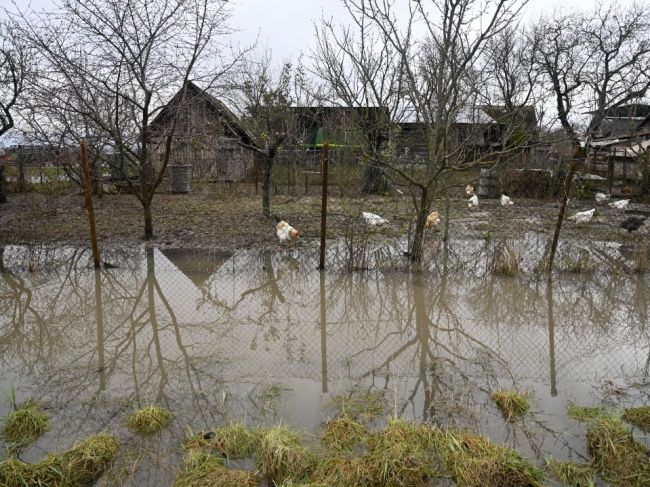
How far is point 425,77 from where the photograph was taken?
7902mm

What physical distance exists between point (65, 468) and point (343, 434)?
67.8 inches

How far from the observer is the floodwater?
3.69 metres

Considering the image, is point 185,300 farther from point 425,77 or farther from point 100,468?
point 425,77

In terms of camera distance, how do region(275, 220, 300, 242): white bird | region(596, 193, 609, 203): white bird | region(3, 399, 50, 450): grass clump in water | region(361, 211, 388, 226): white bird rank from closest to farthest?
region(3, 399, 50, 450): grass clump in water
region(275, 220, 300, 242): white bird
region(361, 211, 388, 226): white bird
region(596, 193, 609, 203): white bird

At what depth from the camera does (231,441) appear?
3.26 meters

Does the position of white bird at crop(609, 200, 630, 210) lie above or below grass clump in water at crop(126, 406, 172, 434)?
above

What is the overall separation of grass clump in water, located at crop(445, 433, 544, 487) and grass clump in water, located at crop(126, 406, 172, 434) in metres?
1.97

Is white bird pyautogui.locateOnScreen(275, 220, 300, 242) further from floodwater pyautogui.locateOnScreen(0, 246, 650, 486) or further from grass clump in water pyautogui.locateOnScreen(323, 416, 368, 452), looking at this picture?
grass clump in water pyautogui.locateOnScreen(323, 416, 368, 452)

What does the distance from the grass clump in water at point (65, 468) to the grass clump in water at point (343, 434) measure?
139 centimetres

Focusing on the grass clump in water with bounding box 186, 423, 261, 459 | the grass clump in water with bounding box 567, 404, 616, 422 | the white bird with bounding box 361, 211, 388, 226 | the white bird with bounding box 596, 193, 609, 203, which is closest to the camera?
the grass clump in water with bounding box 186, 423, 261, 459

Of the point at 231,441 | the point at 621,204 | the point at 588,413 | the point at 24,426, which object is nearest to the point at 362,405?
the point at 231,441

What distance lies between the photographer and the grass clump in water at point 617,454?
300cm

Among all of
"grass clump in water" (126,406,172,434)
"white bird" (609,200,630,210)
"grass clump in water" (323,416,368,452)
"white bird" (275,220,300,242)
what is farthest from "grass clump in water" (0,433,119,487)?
"white bird" (609,200,630,210)

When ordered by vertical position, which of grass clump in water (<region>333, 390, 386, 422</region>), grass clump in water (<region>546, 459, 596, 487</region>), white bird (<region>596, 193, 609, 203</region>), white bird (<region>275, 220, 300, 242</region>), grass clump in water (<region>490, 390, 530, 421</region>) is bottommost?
grass clump in water (<region>546, 459, 596, 487</region>)
